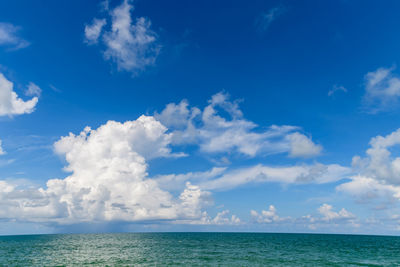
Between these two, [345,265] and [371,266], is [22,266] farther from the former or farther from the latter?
[371,266]

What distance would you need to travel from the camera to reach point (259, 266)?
55.5 metres

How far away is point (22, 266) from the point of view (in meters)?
59.9

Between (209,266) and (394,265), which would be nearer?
(209,266)

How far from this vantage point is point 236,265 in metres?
56.8

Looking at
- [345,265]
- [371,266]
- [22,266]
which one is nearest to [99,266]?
[22,266]

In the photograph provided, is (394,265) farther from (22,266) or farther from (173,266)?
(22,266)

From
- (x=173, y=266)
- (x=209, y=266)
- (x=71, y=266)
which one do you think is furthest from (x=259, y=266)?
(x=71, y=266)

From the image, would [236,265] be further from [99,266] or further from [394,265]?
[394,265]

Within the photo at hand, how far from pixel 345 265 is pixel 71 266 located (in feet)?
202

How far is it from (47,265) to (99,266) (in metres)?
13.3

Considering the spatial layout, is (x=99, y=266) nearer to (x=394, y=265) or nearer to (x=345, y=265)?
(x=345, y=265)

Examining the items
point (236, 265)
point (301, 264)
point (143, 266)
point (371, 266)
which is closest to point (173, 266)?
point (143, 266)

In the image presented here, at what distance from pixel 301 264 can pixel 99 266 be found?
4480 cm

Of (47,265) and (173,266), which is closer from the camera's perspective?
(173,266)
